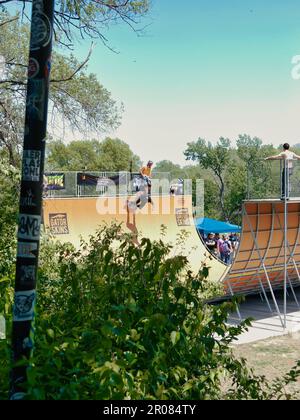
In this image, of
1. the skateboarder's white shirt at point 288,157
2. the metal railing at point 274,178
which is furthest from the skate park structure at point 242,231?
the skateboarder's white shirt at point 288,157

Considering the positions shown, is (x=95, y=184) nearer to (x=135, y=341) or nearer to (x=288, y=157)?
(x=288, y=157)

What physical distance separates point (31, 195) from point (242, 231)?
1323 centimetres

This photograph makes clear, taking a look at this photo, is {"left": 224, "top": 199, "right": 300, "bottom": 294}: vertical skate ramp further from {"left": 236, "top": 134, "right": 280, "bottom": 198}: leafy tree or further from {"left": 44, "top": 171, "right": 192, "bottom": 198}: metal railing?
{"left": 44, "top": 171, "right": 192, "bottom": 198}: metal railing

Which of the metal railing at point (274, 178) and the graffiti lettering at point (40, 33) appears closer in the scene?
the graffiti lettering at point (40, 33)

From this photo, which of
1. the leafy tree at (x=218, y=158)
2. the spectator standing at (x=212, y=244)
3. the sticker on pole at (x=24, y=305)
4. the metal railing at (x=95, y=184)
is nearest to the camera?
the sticker on pole at (x=24, y=305)

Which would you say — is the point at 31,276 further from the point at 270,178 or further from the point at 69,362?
the point at 270,178

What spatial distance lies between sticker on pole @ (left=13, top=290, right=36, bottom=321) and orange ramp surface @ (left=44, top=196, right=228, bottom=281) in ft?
54.3

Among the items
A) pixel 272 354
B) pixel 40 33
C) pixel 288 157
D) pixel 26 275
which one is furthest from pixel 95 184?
pixel 26 275

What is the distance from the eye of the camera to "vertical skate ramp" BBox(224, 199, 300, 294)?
1530cm

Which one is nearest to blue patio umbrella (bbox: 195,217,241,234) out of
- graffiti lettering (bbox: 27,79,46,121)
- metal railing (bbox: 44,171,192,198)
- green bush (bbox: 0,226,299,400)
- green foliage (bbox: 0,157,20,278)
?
metal railing (bbox: 44,171,192,198)

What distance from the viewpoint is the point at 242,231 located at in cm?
1522

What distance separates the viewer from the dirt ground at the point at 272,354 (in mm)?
10688

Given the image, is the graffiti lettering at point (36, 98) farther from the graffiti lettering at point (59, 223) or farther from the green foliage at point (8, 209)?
the graffiti lettering at point (59, 223)

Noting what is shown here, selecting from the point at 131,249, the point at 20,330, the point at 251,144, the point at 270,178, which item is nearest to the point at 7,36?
the point at 270,178
